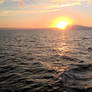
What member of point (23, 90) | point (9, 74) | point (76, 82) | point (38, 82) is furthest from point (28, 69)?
point (76, 82)

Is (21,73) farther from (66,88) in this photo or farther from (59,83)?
(66,88)

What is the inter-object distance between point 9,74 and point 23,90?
4.10 m

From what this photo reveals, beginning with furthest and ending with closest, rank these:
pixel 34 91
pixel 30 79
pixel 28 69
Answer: pixel 28 69, pixel 30 79, pixel 34 91

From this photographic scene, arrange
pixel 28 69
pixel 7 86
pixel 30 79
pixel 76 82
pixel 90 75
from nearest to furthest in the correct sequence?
pixel 7 86
pixel 76 82
pixel 30 79
pixel 90 75
pixel 28 69

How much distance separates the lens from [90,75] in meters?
12.3

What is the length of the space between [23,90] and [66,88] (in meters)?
3.52

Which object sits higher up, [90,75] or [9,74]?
[9,74]

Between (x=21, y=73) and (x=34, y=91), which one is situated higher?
(x=21, y=73)

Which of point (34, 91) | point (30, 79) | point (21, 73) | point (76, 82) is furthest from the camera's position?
point (21, 73)

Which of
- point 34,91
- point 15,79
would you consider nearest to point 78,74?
point 34,91

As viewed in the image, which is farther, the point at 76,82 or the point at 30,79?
the point at 30,79

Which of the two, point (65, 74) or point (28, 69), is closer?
point (65, 74)

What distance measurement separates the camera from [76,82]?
10734mm

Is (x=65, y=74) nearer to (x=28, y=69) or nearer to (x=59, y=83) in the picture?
(x=59, y=83)
